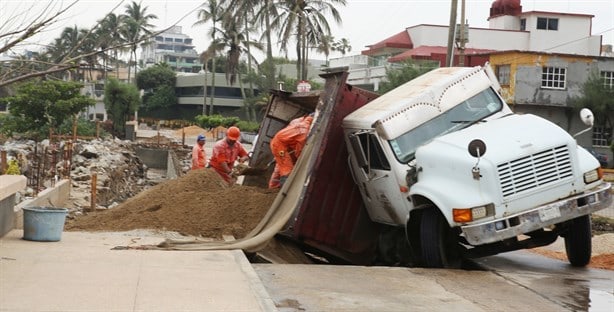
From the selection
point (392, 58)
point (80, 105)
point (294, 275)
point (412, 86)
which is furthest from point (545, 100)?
point (294, 275)

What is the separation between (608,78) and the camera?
53312 mm

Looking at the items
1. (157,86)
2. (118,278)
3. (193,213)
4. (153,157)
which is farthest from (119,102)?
(118,278)

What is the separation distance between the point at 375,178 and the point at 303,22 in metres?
40.1

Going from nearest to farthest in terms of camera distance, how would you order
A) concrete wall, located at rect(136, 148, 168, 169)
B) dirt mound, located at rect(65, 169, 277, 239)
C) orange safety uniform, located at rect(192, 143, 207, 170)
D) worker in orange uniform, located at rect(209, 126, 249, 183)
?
dirt mound, located at rect(65, 169, 277, 239), worker in orange uniform, located at rect(209, 126, 249, 183), orange safety uniform, located at rect(192, 143, 207, 170), concrete wall, located at rect(136, 148, 168, 169)

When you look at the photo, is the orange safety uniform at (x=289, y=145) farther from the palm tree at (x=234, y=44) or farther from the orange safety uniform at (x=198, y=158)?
the palm tree at (x=234, y=44)

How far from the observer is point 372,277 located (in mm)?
9977

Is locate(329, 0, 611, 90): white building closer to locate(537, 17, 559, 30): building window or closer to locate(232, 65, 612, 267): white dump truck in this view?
locate(537, 17, 559, 30): building window

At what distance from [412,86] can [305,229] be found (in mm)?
2525

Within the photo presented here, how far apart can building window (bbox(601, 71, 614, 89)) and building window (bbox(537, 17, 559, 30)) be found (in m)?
19.9

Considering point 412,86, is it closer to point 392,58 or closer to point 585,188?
point 585,188

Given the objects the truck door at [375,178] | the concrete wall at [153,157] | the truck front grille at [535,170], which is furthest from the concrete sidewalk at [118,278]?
the concrete wall at [153,157]

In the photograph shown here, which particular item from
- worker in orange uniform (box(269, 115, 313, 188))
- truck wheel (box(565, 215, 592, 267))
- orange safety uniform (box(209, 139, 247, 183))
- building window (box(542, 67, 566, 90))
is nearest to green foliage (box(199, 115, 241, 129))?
building window (box(542, 67, 566, 90))

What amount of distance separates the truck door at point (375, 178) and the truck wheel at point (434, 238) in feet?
2.28

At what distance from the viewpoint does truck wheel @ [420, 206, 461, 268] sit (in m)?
10.7
